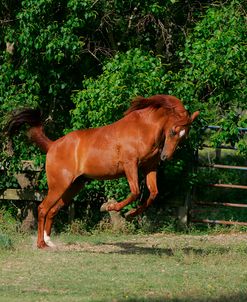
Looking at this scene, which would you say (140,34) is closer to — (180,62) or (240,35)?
(180,62)

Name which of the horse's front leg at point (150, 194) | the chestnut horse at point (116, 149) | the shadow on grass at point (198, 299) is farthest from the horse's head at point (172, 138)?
the shadow on grass at point (198, 299)

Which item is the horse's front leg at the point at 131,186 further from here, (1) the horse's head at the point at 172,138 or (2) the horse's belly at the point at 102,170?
(1) the horse's head at the point at 172,138

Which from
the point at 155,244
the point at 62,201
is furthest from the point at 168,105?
the point at 155,244

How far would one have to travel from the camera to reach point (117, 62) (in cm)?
1255

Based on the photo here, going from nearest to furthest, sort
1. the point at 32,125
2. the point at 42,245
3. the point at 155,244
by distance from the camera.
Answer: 1. the point at 42,245
2. the point at 32,125
3. the point at 155,244

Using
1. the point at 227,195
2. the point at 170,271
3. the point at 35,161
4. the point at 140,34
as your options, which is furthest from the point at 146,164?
the point at 227,195

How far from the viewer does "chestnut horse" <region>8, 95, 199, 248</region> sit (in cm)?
1055

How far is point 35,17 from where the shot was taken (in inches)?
496

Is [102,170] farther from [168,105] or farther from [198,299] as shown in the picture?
[198,299]

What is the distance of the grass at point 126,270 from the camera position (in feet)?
26.1

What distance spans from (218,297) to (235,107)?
654 cm

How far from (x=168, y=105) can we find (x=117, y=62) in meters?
2.16

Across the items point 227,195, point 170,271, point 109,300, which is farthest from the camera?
point 227,195

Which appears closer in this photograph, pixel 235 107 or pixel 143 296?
pixel 143 296
